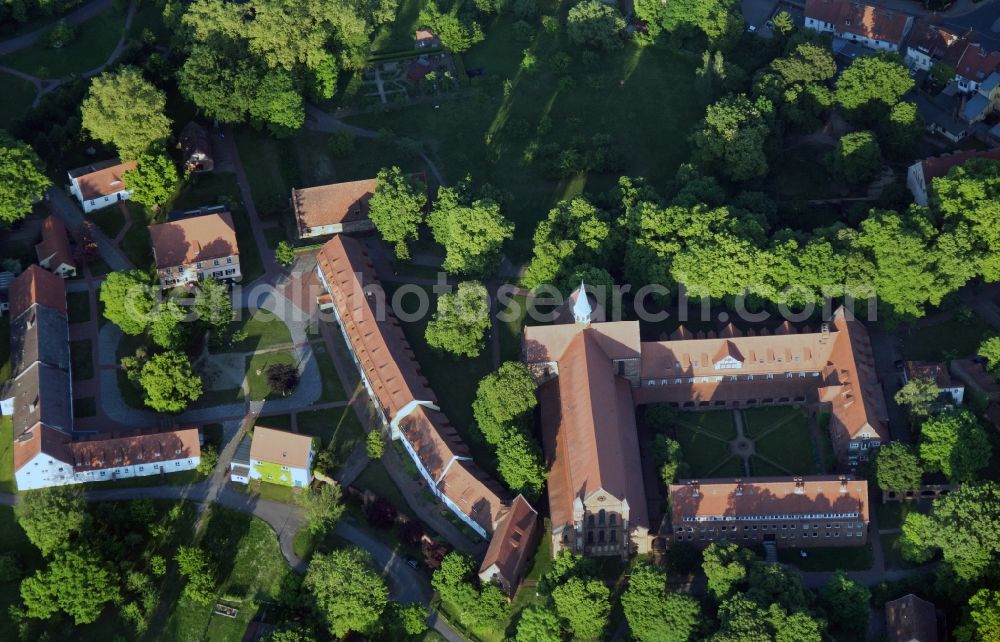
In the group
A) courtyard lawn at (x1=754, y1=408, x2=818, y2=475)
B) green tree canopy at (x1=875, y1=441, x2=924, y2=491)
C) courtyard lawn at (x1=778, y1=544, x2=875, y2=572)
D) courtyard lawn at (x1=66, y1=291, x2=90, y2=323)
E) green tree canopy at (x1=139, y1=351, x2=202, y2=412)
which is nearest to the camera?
courtyard lawn at (x1=778, y1=544, x2=875, y2=572)

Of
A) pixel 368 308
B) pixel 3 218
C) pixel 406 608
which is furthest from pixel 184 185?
pixel 406 608

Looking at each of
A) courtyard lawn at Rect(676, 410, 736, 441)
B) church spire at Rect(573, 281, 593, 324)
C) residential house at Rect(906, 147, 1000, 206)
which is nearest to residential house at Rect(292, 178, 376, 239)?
church spire at Rect(573, 281, 593, 324)

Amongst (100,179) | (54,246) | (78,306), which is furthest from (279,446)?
(100,179)

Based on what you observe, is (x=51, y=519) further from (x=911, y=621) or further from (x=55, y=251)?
(x=911, y=621)

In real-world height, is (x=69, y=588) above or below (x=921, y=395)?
below

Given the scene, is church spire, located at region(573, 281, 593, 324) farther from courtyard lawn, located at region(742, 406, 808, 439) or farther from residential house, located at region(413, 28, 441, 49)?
residential house, located at region(413, 28, 441, 49)

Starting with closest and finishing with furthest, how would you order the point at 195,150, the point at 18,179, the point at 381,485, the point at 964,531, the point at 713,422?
1. the point at 964,531
2. the point at 381,485
3. the point at 713,422
4. the point at 18,179
5. the point at 195,150

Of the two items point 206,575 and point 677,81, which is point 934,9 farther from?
point 206,575
